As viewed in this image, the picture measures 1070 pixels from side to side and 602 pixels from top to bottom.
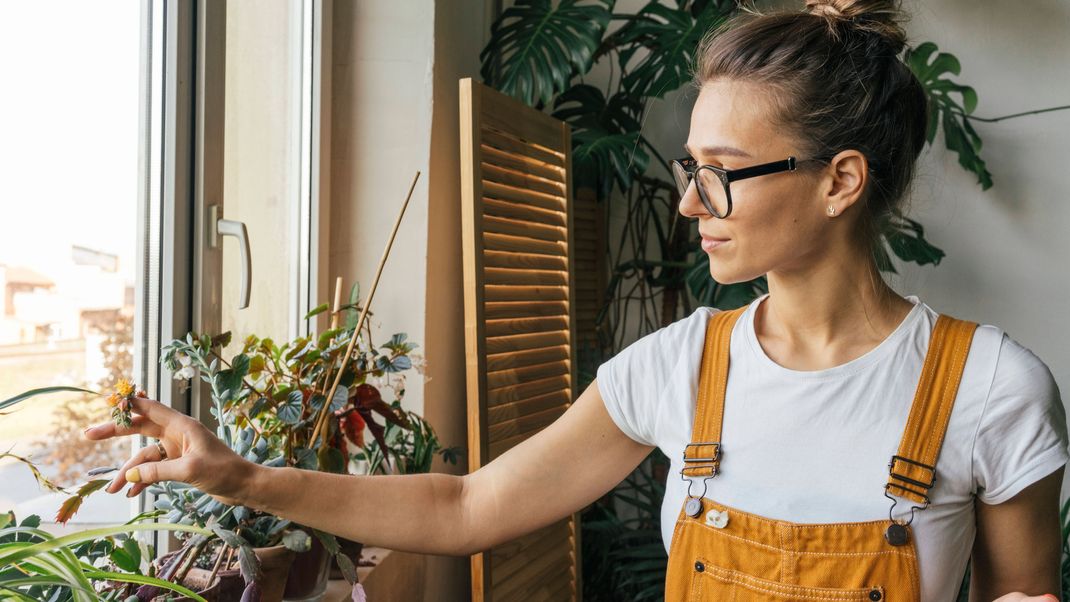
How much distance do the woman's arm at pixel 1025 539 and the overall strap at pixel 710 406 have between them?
0.34 metres

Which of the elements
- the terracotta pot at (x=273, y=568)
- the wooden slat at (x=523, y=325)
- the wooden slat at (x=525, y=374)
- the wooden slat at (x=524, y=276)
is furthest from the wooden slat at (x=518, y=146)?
the terracotta pot at (x=273, y=568)

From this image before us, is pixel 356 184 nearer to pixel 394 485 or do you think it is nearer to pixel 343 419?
pixel 343 419

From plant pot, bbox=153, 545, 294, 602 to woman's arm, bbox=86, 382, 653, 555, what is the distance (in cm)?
14

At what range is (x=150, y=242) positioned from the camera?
148 centimetres

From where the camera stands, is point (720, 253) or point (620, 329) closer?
point (720, 253)

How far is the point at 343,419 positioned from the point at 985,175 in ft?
7.74

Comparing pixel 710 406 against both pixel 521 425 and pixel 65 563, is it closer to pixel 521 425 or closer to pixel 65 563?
pixel 65 563

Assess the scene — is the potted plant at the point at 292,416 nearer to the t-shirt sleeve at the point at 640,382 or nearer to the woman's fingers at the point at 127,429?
the woman's fingers at the point at 127,429

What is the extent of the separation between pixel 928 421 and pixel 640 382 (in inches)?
15.5

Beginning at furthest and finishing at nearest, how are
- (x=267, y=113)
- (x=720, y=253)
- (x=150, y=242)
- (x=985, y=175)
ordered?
(x=985, y=175)
(x=267, y=113)
(x=150, y=242)
(x=720, y=253)

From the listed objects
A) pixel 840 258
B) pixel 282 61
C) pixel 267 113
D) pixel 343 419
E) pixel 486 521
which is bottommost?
pixel 486 521

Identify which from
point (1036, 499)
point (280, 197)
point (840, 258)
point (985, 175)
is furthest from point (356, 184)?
point (985, 175)

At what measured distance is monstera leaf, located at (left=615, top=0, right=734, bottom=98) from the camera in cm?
277

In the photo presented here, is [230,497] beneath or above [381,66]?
beneath
